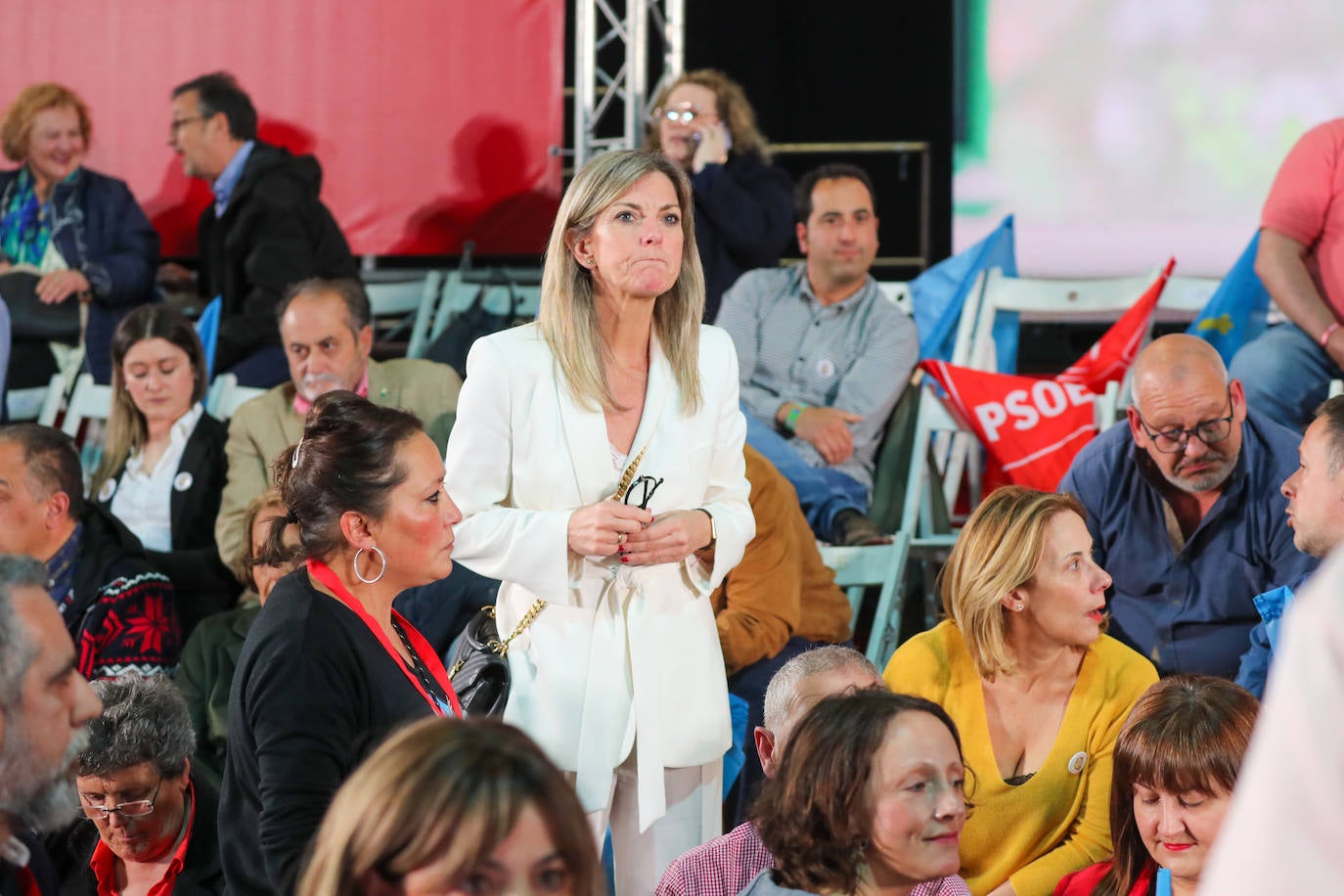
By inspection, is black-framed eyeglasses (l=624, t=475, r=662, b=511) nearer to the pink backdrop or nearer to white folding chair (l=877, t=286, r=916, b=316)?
white folding chair (l=877, t=286, r=916, b=316)

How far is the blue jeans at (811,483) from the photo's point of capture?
4.49m

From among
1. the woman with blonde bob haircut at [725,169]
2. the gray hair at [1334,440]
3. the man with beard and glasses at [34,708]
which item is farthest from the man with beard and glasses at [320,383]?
the man with beard and glasses at [34,708]

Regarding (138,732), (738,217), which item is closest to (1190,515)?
(738,217)

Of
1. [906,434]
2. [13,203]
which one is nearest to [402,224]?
[13,203]

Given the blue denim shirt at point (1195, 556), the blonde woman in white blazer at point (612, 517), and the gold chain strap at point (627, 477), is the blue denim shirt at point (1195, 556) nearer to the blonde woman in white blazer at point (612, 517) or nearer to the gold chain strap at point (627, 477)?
the blonde woman in white blazer at point (612, 517)

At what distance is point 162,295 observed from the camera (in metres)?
6.05

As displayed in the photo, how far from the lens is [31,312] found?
5680 mm

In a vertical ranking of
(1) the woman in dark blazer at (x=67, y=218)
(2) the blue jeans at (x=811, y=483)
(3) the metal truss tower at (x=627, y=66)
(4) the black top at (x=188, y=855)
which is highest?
(3) the metal truss tower at (x=627, y=66)

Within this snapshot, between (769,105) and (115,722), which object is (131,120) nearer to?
(769,105)

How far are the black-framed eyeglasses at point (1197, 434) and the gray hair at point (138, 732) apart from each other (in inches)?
81.8

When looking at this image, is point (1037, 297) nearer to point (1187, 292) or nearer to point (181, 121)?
point (1187, 292)

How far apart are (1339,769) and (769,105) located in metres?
6.71

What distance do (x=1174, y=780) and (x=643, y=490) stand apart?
3.01ft

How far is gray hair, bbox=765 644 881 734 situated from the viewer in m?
2.78
